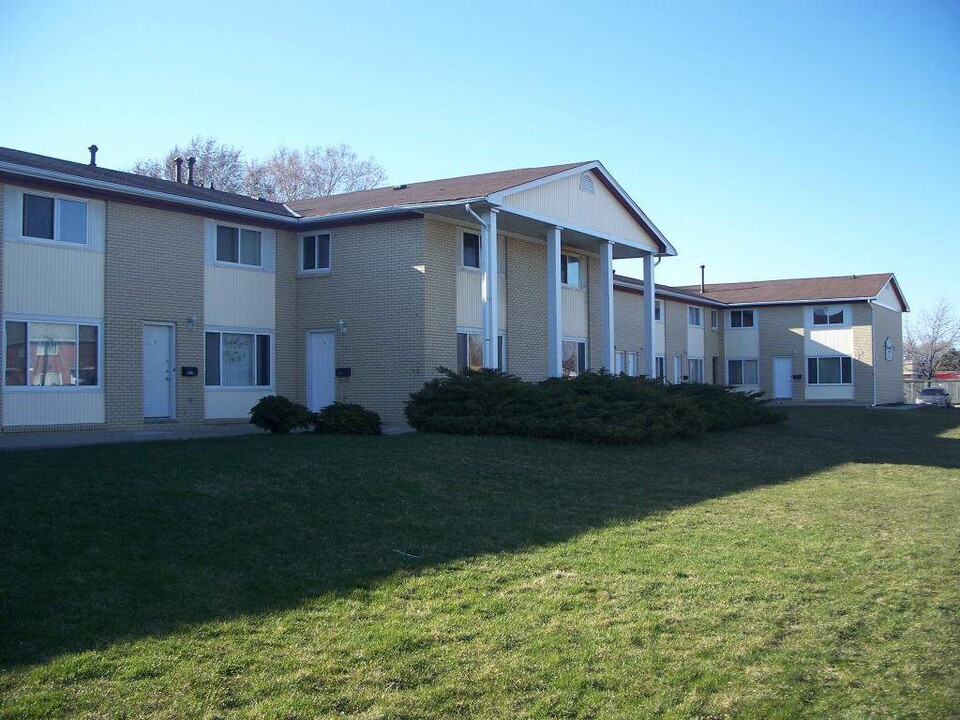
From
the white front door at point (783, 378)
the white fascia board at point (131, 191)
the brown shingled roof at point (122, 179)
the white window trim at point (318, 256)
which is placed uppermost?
the brown shingled roof at point (122, 179)

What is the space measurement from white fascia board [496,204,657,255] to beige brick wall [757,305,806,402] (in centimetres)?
1707

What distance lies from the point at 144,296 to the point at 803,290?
32598 mm

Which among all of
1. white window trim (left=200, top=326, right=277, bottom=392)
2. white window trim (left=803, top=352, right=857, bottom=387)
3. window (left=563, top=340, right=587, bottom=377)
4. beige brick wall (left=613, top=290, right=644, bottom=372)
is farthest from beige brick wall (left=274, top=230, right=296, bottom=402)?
white window trim (left=803, top=352, right=857, bottom=387)

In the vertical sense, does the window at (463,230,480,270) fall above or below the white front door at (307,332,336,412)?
above

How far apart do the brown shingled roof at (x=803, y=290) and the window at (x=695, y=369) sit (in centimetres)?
370

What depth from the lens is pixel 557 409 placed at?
56.8 ft

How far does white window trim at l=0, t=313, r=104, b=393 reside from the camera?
54.5 feet

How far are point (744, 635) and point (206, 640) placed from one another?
11.6 ft

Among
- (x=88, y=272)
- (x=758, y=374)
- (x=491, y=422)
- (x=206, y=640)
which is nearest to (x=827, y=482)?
(x=491, y=422)

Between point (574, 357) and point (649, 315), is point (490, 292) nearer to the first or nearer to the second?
point (574, 357)

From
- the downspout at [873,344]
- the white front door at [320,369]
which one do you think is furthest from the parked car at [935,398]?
the white front door at [320,369]

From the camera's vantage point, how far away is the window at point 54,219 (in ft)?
56.1

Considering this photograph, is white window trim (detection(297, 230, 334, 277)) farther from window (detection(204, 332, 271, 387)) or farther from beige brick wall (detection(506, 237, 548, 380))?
beige brick wall (detection(506, 237, 548, 380))

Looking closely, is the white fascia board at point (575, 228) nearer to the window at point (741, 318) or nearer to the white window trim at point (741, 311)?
the white window trim at point (741, 311)
